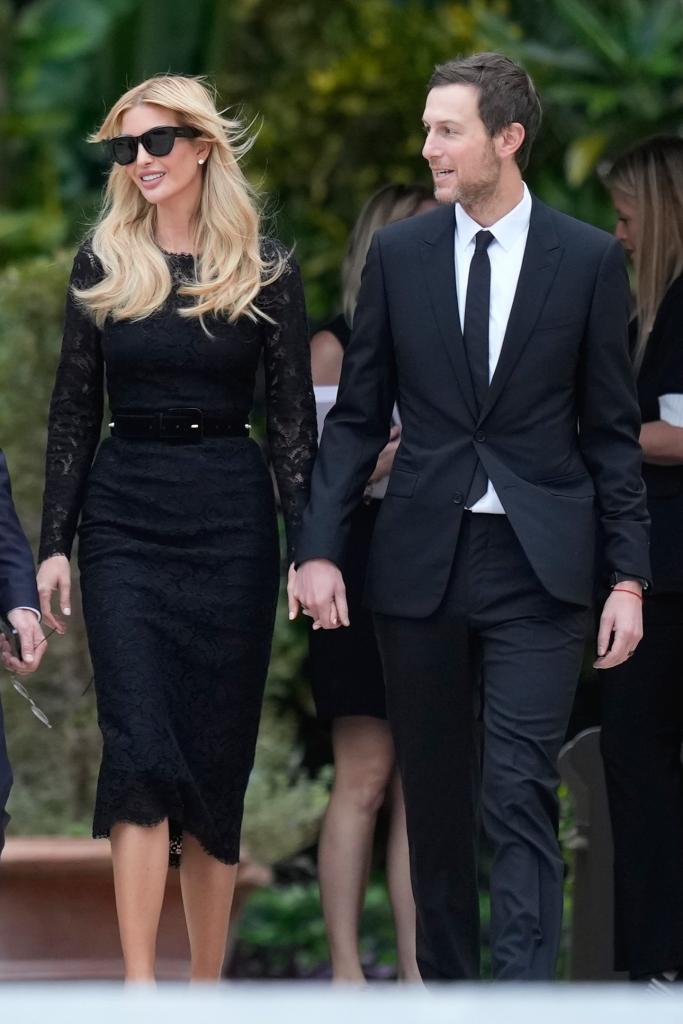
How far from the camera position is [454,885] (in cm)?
362

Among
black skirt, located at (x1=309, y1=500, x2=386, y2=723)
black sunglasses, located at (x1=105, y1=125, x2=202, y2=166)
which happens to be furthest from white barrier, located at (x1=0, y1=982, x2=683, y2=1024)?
black skirt, located at (x1=309, y1=500, x2=386, y2=723)

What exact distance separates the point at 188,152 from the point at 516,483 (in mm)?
1042

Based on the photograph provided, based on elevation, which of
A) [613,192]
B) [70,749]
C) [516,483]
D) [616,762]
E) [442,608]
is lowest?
→ [70,749]

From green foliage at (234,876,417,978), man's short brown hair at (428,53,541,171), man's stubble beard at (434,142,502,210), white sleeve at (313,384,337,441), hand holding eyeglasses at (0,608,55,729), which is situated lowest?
green foliage at (234,876,417,978)

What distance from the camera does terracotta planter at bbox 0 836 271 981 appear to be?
Answer: 5.02 metres

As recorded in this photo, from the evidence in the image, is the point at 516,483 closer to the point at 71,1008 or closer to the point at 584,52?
the point at 71,1008

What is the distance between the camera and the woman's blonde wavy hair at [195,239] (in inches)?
152

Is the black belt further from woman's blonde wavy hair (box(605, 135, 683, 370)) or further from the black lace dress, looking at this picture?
woman's blonde wavy hair (box(605, 135, 683, 370))

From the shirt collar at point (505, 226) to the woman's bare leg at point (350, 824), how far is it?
1.35 metres

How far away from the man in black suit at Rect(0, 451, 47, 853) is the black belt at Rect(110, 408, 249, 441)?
333 millimetres

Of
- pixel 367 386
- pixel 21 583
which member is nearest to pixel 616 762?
pixel 367 386

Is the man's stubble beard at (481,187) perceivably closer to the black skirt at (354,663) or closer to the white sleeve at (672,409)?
the white sleeve at (672,409)

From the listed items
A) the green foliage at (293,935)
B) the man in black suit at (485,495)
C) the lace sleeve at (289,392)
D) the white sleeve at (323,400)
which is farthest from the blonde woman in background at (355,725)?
the green foliage at (293,935)

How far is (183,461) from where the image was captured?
3832 mm
